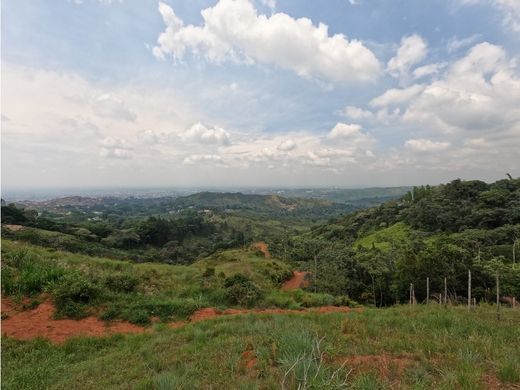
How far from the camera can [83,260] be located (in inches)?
729

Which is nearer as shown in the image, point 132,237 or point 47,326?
point 47,326

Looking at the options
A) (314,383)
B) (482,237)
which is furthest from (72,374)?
(482,237)

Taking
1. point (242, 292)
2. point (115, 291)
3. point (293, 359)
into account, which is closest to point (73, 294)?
point (115, 291)

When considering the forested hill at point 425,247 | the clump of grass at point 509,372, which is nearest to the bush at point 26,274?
the clump of grass at point 509,372

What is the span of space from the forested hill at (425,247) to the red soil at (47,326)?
48.4ft

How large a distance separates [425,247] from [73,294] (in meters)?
44.3

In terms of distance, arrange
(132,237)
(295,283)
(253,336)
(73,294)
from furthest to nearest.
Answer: (132,237) → (295,283) → (73,294) → (253,336)

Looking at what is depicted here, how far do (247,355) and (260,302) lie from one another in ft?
36.1

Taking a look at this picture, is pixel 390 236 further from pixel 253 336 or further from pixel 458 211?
pixel 253 336

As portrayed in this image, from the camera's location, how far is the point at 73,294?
39.4 ft

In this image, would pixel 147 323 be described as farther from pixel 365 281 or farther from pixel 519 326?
pixel 365 281

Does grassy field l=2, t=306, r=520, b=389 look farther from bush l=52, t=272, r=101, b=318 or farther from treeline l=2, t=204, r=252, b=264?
treeline l=2, t=204, r=252, b=264

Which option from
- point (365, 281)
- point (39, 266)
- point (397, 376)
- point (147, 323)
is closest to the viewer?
point (397, 376)

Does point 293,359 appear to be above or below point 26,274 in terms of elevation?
above
